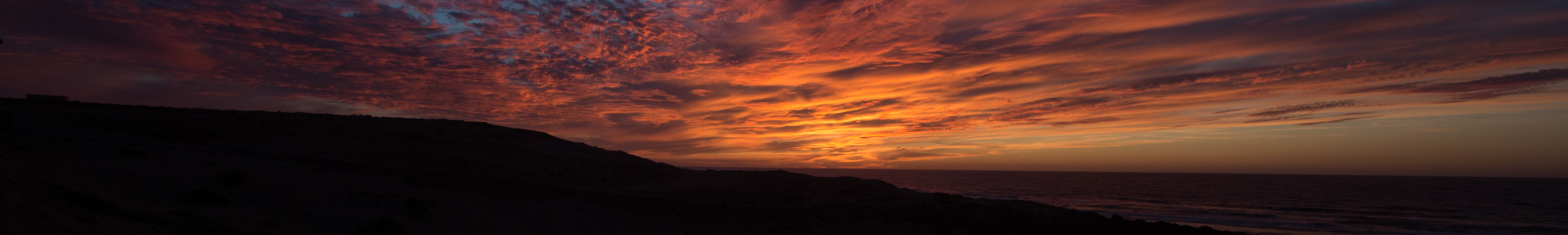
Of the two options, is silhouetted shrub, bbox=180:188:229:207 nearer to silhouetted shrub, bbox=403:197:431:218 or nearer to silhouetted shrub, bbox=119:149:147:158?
silhouetted shrub, bbox=403:197:431:218

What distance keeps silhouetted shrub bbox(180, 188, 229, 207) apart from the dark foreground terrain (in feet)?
0.09

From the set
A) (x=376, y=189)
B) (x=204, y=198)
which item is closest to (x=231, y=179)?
(x=204, y=198)

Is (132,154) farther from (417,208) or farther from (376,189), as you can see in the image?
(417,208)

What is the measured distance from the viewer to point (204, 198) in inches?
504

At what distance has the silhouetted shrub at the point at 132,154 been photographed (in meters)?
15.8

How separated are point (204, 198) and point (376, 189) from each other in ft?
11.9

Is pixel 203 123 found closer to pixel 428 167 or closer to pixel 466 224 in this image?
pixel 428 167

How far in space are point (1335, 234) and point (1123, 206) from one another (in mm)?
17372

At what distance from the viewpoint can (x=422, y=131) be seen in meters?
26.8


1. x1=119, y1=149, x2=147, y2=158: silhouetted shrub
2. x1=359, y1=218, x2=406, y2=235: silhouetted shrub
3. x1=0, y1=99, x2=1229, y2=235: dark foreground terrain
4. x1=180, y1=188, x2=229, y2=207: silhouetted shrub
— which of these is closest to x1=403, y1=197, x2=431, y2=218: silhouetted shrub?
x1=0, y1=99, x2=1229, y2=235: dark foreground terrain

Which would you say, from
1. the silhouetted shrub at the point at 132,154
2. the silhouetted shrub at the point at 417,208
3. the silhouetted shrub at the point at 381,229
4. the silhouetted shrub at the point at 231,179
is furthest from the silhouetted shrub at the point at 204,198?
the silhouetted shrub at the point at 132,154

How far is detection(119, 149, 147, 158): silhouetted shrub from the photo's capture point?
51.9 feet

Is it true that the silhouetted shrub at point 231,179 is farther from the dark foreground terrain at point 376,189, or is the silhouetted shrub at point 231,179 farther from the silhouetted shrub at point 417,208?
the silhouetted shrub at point 417,208

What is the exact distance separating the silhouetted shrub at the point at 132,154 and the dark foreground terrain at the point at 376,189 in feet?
0.16
